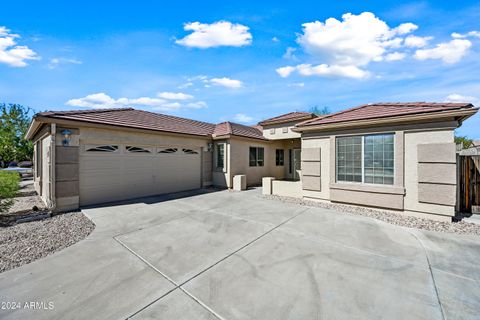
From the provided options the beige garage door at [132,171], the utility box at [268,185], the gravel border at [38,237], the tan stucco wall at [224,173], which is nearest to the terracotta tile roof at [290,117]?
the tan stucco wall at [224,173]

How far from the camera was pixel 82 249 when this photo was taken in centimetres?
446

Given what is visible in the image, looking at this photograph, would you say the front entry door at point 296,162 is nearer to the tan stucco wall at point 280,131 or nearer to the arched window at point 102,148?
the tan stucco wall at point 280,131

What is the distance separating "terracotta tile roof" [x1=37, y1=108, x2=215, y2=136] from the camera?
8133 mm

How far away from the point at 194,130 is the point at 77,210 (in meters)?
7.29

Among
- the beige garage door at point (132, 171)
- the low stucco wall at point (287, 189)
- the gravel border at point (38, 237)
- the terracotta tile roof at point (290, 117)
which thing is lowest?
the gravel border at point (38, 237)

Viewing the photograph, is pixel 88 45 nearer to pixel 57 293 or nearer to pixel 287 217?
pixel 57 293

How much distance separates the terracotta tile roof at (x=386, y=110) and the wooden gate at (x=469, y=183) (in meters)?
2.33

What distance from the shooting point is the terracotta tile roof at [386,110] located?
21.0 ft

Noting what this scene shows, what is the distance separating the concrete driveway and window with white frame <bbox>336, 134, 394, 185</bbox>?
218 centimetres

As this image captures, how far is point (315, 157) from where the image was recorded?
29.1 feet

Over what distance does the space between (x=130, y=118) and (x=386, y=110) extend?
37.6 ft

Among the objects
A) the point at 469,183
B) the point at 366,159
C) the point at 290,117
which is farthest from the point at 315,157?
the point at 290,117

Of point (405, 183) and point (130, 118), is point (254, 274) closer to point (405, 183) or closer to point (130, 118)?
point (405, 183)

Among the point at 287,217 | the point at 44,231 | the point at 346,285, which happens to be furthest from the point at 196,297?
the point at 44,231
